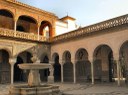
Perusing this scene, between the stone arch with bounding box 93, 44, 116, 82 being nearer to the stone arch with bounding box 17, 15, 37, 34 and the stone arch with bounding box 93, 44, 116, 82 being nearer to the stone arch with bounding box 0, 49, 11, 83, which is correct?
the stone arch with bounding box 17, 15, 37, 34

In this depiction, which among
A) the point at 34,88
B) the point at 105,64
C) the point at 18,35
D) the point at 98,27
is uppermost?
the point at 98,27

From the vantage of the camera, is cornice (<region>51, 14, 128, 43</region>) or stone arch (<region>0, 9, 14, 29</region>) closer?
cornice (<region>51, 14, 128, 43</region>)

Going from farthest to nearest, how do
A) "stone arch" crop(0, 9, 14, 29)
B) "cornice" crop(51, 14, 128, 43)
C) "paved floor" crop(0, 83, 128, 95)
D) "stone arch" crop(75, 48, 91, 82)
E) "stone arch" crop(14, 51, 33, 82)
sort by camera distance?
"stone arch" crop(14, 51, 33, 82) < "stone arch" crop(0, 9, 14, 29) < "stone arch" crop(75, 48, 91, 82) < "cornice" crop(51, 14, 128, 43) < "paved floor" crop(0, 83, 128, 95)

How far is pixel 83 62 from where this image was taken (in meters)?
18.2

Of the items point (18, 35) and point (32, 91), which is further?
point (18, 35)

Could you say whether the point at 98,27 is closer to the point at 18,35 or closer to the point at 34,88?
the point at 18,35

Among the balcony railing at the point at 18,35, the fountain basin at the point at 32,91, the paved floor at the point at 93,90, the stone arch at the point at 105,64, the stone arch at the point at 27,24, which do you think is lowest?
the paved floor at the point at 93,90

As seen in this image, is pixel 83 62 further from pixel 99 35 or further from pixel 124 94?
pixel 124 94

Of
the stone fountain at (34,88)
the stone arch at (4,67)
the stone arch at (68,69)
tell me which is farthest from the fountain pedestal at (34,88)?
the stone arch at (68,69)

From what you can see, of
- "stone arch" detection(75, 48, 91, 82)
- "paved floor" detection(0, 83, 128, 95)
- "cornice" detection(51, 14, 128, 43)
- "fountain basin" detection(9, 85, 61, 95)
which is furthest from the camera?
"stone arch" detection(75, 48, 91, 82)

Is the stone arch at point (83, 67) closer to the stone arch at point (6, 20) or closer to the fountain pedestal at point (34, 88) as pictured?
the stone arch at point (6, 20)

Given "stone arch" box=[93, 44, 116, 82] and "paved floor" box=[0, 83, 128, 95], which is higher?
"stone arch" box=[93, 44, 116, 82]

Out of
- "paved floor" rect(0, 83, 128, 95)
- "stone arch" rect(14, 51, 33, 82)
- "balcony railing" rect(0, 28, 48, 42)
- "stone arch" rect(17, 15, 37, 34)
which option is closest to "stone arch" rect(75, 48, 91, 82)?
"balcony railing" rect(0, 28, 48, 42)

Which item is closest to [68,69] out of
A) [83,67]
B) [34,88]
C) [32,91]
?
[83,67]
